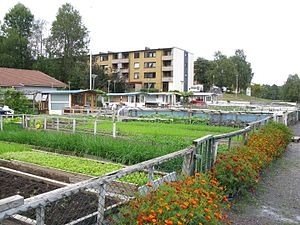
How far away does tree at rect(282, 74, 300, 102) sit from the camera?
225ft

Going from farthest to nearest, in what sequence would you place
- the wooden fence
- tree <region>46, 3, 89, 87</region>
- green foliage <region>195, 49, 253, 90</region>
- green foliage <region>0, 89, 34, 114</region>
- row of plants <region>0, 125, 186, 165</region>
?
green foliage <region>195, 49, 253, 90</region>
tree <region>46, 3, 89, 87</region>
green foliage <region>0, 89, 34, 114</region>
row of plants <region>0, 125, 186, 165</region>
the wooden fence

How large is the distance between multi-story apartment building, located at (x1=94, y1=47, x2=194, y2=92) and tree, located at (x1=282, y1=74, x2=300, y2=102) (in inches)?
947

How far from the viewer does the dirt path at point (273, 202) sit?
492 cm

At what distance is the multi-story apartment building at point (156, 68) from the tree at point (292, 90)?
79.0 feet

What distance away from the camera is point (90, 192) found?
540 centimetres

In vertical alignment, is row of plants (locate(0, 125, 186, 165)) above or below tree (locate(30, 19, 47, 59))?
below

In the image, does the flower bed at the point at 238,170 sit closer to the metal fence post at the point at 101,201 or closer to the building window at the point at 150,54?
the metal fence post at the point at 101,201

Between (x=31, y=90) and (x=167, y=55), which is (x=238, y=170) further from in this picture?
(x=167, y=55)

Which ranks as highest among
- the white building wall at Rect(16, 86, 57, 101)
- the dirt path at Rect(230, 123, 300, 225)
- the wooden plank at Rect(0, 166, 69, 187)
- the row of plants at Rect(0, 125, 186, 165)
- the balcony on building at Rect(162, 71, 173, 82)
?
the balcony on building at Rect(162, 71, 173, 82)

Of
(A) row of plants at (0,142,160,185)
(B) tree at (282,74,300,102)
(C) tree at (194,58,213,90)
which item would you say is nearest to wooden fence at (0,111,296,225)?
(A) row of plants at (0,142,160,185)

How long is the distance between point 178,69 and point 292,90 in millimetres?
28875

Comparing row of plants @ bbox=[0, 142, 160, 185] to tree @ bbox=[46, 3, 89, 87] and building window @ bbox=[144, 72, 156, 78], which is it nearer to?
tree @ bbox=[46, 3, 89, 87]

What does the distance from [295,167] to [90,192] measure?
6323mm

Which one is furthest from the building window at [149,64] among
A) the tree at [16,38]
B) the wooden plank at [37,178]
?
the wooden plank at [37,178]
